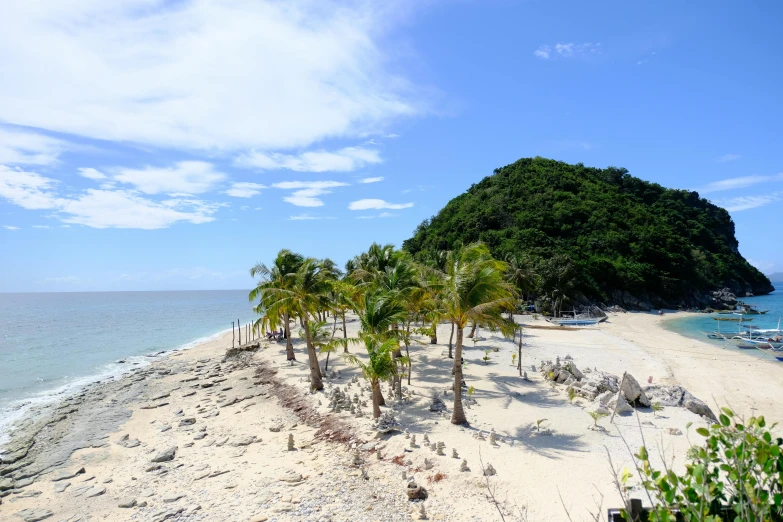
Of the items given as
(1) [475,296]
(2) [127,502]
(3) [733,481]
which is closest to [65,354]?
(2) [127,502]

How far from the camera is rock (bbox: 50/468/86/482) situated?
14219 mm

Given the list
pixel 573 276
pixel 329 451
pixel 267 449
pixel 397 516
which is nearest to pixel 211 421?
pixel 267 449

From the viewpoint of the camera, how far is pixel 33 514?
11969 millimetres

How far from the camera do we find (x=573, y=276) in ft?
186

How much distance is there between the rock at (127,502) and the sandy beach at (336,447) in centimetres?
4

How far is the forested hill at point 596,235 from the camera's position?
61.8 m

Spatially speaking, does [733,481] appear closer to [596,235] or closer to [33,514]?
[33,514]

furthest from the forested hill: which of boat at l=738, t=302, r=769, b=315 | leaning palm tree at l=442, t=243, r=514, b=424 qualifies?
leaning palm tree at l=442, t=243, r=514, b=424

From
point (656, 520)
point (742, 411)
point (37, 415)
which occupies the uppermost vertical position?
point (656, 520)

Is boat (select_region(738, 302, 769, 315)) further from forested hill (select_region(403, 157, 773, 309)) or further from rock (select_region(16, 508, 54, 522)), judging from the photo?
rock (select_region(16, 508, 54, 522))

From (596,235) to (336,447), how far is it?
217ft

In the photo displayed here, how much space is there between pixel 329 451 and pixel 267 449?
96.2 inches

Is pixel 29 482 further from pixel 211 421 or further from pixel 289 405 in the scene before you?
pixel 289 405

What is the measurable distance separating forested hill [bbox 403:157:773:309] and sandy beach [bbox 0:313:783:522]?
32412 millimetres
